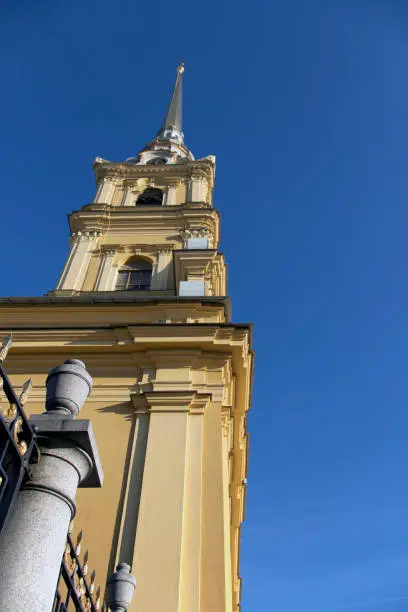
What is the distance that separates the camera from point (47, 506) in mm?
3967

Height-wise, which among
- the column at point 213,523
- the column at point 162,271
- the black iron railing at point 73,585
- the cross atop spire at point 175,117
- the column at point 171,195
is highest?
the cross atop spire at point 175,117

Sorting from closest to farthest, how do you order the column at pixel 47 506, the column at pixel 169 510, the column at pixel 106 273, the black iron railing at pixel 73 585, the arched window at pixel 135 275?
the column at pixel 47 506, the black iron railing at pixel 73 585, the column at pixel 169 510, the column at pixel 106 273, the arched window at pixel 135 275

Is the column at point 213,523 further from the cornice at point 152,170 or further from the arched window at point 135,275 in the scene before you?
the cornice at point 152,170

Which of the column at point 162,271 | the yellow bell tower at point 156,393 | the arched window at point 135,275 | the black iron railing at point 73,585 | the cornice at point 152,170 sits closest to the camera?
the black iron railing at point 73,585

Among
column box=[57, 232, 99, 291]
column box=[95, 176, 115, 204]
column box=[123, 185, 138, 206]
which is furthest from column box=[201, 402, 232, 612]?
column box=[95, 176, 115, 204]

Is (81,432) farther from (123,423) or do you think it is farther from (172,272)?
(172,272)

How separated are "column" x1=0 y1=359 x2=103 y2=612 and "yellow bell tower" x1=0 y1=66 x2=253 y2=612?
5011 mm

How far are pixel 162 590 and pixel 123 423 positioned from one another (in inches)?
141

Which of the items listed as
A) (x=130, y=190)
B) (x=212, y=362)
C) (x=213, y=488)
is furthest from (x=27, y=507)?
(x=130, y=190)

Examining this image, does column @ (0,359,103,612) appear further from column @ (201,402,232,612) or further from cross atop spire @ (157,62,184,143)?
cross atop spire @ (157,62,184,143)

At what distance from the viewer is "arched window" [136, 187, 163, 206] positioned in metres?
24.3

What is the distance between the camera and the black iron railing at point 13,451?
12.4 feet

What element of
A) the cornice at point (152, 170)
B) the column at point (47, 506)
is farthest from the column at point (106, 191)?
the column at point (47, 506)

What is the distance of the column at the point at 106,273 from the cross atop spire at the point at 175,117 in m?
16.7
